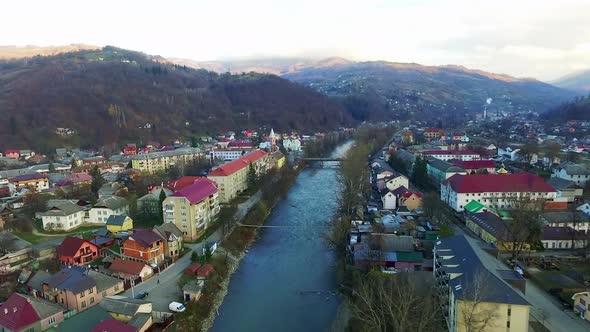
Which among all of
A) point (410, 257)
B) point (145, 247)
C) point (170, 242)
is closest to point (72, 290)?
point (145, 247)

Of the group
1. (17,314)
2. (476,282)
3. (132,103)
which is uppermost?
(132,103)

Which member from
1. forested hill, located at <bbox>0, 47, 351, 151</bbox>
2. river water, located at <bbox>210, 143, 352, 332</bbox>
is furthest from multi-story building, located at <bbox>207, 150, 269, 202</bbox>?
forested hill, located at <bbox>0, 47, 351, 151</bbox>

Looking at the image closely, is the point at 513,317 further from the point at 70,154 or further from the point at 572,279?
the point at 70,154

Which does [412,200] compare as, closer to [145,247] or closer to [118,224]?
[145,247]

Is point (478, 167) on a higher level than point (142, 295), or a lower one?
higher

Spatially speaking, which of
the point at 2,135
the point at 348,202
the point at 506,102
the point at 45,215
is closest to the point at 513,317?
the point at 348,202

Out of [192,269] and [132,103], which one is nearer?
[192,269]
